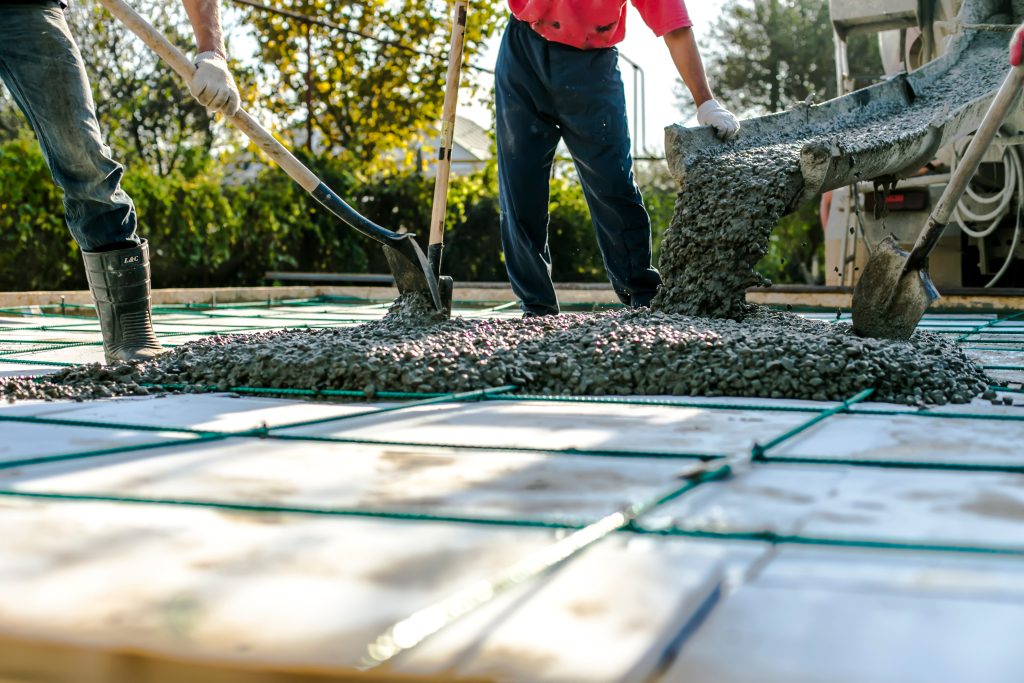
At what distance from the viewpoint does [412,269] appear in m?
3.06

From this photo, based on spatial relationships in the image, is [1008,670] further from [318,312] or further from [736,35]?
[736,35]

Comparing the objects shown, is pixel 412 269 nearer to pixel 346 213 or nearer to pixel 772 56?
pixel 346 213

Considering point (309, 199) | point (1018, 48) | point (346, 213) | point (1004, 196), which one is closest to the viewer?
point (1018, 48)

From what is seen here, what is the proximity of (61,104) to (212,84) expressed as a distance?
351 mm

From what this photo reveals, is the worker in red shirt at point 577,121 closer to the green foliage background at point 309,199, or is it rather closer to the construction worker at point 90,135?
the construction worker at point 90,135

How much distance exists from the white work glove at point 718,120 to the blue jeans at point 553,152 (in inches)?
10.0

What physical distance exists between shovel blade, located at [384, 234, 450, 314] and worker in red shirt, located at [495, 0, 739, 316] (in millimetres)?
456

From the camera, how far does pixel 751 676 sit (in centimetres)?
77

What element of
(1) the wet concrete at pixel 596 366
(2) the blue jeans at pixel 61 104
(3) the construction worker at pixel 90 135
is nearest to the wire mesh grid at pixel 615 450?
(1) the wet concrete at pixel 596 366

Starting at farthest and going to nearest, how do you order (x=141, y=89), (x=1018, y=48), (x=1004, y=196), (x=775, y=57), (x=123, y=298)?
(x=775, y=57), (x=141, y=89), (x=1004, y=196), (x=123, y=298), (x=1018, y=48)

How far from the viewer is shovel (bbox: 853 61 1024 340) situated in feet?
8.62

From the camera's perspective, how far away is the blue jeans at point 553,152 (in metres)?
3.24

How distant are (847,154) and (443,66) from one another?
6.37 meters

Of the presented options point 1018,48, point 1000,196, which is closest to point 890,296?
point 1018,48
